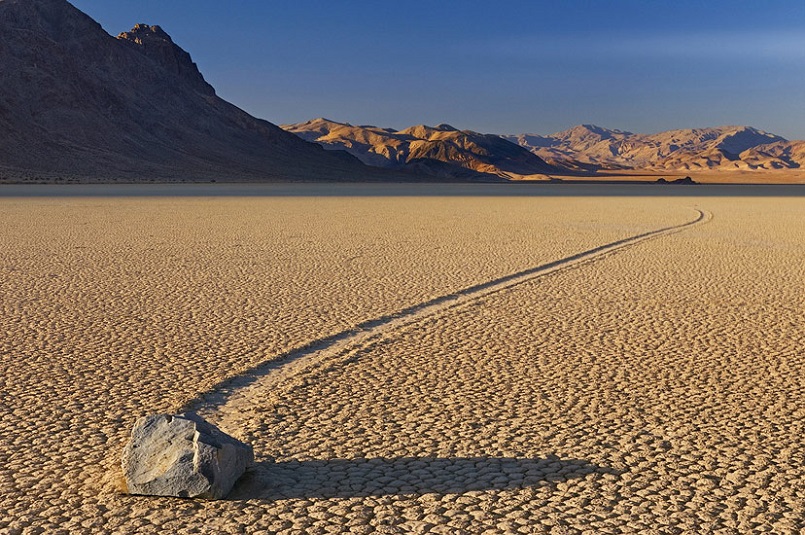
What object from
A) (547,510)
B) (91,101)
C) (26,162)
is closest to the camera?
(547,510)

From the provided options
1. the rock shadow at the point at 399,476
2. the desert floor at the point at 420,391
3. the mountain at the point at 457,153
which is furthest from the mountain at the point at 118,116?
the rock shadow at the point at 399,476

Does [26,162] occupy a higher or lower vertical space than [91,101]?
lower

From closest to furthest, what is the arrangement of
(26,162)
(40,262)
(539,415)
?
(539,415) → (40,262) → (26,162)

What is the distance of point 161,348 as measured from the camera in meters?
6.48

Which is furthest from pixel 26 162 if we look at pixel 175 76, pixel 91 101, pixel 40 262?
pixel 40 262

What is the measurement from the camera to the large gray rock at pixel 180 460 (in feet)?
11.7

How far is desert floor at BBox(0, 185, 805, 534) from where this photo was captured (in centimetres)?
358

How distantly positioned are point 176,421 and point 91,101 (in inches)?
3909

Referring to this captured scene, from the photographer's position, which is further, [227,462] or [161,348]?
[161,348]

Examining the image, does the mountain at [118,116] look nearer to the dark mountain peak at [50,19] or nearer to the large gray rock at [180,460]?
the dark mountain peak at [50,19]

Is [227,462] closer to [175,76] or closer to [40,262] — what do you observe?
[40,262]

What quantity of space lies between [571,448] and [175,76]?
11914 cm

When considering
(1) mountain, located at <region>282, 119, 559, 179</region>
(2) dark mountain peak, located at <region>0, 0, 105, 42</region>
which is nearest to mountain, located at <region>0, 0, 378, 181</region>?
(2) dark mountain peak, located at <region>0, 0, 105, 42</region>

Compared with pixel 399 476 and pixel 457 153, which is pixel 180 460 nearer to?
pixel 399 476
